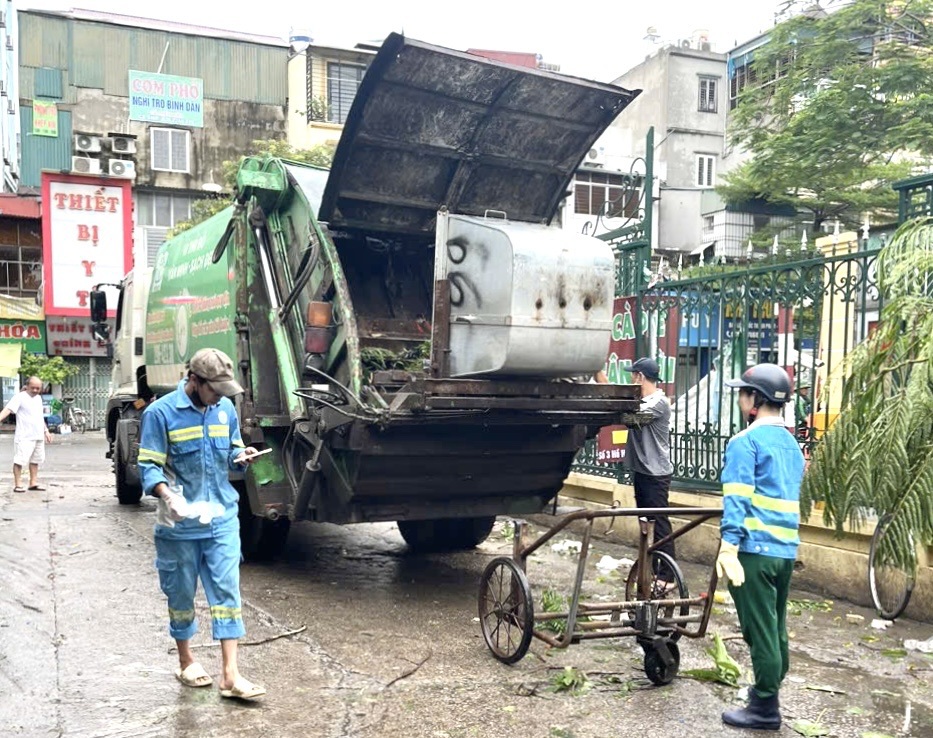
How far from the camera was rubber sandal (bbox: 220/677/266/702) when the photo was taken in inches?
164

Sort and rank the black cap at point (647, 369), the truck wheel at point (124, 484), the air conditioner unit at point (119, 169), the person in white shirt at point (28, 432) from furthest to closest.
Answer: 1. the air conditioner unit at point (119, 169)
2. the person in white shirt at point (28, 432)
3. the truck wheel at point (124, 484)
4. the black cap at point (647, 369)

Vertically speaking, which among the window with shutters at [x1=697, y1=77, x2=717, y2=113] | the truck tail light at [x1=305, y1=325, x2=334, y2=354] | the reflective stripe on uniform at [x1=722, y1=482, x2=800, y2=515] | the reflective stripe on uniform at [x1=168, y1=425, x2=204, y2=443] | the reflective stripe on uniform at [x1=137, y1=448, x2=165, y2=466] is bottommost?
the reflective stripe on uniform at [x1=722, y1=482, x2=800, y2=515]

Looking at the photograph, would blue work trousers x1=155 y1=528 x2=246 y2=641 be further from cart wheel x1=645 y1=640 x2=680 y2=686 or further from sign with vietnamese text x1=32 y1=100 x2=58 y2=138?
sign with vietnamese text x1=32 y1=100 x2=58 y2=138

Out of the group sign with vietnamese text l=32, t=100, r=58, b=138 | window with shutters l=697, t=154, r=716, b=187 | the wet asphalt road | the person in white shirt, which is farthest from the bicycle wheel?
window with shutters l=697, t=154, r=716, b=187

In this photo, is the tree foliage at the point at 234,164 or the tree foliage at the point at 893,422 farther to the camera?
the tree foliage at the point at 234,164

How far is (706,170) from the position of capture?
3653 centimetres

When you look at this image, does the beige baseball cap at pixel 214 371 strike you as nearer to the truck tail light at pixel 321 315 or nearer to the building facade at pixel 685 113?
the truck tail light at pixel 321 315

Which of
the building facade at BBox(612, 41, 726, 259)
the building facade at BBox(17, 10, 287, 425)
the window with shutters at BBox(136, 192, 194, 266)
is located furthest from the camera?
the building facade at BBox(612, 41, 726, 259)

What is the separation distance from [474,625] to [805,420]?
10.0 feet

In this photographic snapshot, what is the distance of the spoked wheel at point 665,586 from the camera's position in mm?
4717

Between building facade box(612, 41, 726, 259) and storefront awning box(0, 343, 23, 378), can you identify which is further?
building facade box(612, 41, 726, 259)

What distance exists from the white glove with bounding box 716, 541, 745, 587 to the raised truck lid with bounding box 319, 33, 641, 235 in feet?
10.5

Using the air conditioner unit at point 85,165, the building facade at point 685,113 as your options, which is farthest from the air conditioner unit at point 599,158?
the air conditioner unit at point 85,165

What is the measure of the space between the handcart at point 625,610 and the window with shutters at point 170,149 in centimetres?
2851
